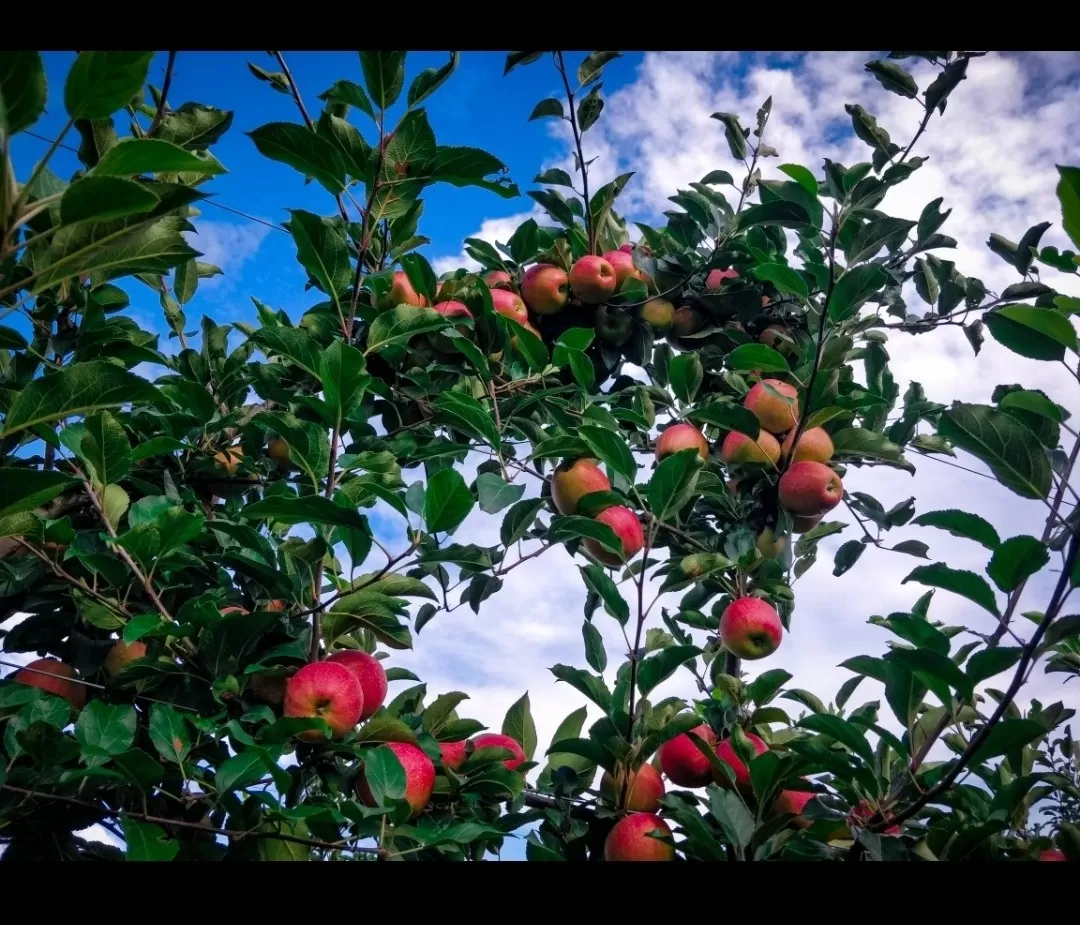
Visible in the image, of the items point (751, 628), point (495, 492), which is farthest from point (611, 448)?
point (751, 628)

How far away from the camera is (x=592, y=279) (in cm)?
200

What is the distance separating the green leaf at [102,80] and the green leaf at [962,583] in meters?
0.87

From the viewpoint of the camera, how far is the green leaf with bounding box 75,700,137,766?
104 cm

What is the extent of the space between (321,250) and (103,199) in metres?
0.72

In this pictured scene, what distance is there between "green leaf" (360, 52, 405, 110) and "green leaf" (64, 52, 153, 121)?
2.35 ft

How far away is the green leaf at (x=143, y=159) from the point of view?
606 mm

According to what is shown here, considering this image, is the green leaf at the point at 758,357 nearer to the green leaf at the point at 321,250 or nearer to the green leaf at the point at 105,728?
the green leaf at the point at 321,250

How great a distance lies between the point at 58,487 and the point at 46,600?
0.68 metres

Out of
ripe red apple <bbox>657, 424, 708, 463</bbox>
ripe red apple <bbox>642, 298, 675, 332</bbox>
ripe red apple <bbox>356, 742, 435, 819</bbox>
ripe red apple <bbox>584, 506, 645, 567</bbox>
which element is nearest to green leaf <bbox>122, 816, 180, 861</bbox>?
ripe red apple <bbox>356, 742, 435, 819</bbox>

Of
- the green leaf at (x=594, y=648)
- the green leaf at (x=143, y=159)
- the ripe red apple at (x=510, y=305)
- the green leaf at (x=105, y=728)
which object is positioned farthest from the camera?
the ripe red apple at (x=510, y=305)

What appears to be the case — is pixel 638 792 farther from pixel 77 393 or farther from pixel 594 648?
pixel 77 393

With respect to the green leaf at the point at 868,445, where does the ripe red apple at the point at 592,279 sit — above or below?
above

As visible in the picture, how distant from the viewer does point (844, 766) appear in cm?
109

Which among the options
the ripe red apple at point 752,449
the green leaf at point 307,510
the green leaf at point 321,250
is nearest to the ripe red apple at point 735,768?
the ripe red apple at point 752,449
